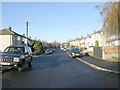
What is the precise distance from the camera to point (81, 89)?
11.2 metres

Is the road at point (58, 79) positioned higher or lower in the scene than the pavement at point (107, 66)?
higher

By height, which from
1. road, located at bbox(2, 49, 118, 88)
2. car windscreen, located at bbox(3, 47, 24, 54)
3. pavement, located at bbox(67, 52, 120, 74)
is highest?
car windscreen, located at bbox(3, 47, 24, 54)

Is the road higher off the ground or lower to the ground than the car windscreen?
lower

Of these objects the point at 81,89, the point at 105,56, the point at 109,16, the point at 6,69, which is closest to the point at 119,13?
the point at 109,16

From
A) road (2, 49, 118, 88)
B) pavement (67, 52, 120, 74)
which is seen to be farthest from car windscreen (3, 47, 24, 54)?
pavement (67, 52, 120, 74)

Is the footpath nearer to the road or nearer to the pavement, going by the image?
the pavement

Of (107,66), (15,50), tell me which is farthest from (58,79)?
(107,66)

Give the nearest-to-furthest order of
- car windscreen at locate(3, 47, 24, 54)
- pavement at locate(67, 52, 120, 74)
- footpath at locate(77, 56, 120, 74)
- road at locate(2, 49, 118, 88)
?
1. road at locate(2, 49, 118, 88)
2. pavement at locate(67, 52, 120, 74)
3. footpath at locate(77, 56, 120, 74)
4. car windscreen at locate(3, 47, 24, 54)

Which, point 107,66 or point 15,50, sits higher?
point 15,50

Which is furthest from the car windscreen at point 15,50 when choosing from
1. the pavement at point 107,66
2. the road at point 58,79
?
the pavement at point 107,66

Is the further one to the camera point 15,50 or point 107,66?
point 107,66

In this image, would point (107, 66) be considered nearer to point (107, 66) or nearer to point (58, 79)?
point (107, 66)

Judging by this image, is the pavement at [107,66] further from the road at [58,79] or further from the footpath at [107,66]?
the road at [58,79]

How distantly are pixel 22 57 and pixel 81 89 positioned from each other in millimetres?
9390
